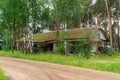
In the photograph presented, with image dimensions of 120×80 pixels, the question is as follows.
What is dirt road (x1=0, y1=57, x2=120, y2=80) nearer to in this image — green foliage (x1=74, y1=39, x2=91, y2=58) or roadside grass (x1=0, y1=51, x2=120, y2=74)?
roadside grass (x1=0, y1=51, x2=120, y2=74)

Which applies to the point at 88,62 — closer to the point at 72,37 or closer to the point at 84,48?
the point at 84,48

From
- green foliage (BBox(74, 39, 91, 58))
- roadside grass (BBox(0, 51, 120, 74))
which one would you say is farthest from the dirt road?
green foliage (BBox(74, 39, 91, 58))

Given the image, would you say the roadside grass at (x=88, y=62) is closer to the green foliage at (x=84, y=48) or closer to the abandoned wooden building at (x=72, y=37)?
the green foliage at (x=84, y=48)

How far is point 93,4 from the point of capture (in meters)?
50.3

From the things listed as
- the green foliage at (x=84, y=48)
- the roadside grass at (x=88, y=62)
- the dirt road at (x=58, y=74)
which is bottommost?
the roadside grass at (x=88, y=62)

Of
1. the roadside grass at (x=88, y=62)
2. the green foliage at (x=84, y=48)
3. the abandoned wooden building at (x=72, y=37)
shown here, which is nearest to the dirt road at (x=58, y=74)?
the roadside grass at (x=88, y=62)

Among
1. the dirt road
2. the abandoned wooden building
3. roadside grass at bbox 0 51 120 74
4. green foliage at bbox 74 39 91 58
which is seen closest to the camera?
the dirt road

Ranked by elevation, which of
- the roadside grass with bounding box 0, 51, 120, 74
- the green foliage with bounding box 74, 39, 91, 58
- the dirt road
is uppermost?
the green foliage with bounding box 74, 39, 91, 58

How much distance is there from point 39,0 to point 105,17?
19.4m

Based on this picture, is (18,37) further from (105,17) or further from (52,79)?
(52,79)

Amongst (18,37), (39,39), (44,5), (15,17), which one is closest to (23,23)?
(15,17)

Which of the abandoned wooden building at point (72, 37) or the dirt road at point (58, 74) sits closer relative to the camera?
the dirt road at point (58, 74)

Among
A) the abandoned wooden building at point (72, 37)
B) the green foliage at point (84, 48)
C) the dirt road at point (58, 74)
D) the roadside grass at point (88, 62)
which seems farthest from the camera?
the abandoned wooden building at point (72, 37)

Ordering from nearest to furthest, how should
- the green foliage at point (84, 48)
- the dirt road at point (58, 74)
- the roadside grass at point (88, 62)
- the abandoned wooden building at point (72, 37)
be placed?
the dirt road at point (58, 74) → the roadside grass at point (88, 62) → the green foliage at point (84, 48) → the abandoned wooden building at point (72, 37)
